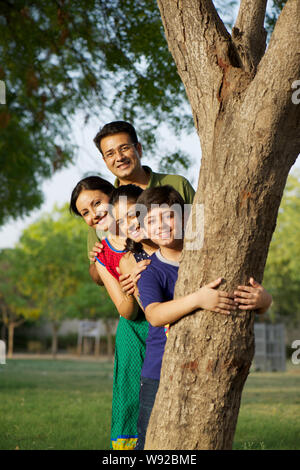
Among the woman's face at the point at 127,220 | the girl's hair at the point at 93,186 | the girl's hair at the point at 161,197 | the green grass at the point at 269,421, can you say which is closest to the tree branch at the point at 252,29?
the girl's hair at the point at 161,197

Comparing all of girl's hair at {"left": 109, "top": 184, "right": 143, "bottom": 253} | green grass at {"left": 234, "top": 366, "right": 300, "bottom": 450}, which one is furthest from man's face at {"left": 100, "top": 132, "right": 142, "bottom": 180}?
green grass at {"left": 234, "top": 366, "right": 300, "bottom": 450}

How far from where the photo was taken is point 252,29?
343cm

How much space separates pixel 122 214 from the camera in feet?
11.7

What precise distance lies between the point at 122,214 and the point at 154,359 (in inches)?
37.5

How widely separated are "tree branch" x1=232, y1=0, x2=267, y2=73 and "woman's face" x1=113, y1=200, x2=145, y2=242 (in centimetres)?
114

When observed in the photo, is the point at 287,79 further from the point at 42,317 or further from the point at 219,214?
the point at 42,317

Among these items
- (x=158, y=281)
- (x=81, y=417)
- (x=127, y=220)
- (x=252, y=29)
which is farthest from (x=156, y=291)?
(x=81, y=417)

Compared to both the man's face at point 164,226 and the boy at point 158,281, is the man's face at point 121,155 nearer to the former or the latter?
the boy at point 158,281

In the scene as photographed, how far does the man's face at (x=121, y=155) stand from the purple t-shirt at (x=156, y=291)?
879mm

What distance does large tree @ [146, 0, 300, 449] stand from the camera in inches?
109

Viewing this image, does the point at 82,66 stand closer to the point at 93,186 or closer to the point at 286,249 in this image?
the point at 93,186

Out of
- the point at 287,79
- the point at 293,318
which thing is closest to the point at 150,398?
the point at 287,79

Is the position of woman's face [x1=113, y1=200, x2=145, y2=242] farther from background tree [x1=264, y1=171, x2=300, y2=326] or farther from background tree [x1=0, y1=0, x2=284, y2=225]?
background tree [x1=264, y1=171, x2=300, y2=326]

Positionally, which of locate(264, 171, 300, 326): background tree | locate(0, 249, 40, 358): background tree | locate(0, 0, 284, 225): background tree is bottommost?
locate(0, 249, 40, 358): background tree
